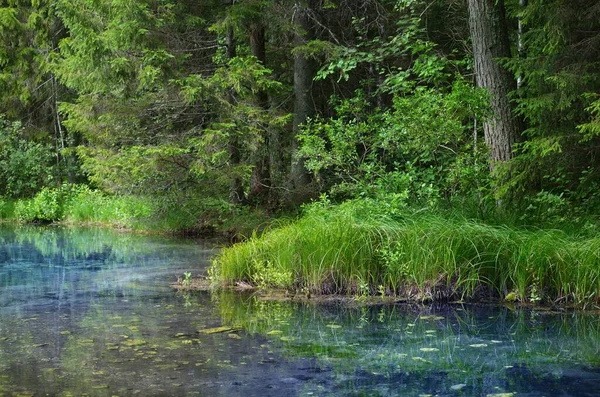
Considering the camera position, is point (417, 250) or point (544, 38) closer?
point (417, 250)

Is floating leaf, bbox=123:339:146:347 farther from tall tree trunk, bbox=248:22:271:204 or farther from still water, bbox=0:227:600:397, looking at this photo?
tall tree trunk, bbox=248:22:271:204

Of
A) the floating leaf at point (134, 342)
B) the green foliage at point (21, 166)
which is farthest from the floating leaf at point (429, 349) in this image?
the green foliage at point (21, 166)

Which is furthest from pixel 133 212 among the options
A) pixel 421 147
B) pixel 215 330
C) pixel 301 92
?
pixel 215 330

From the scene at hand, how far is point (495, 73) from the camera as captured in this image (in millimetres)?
10641

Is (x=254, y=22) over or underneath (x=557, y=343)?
over

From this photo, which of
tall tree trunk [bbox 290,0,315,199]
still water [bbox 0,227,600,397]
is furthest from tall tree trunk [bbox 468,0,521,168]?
tall tree trunk [bbox 290,0,315,199]

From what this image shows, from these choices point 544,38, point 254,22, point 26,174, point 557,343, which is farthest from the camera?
point 26,174

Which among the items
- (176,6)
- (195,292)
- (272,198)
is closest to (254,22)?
(176,6)

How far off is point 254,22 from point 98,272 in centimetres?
647

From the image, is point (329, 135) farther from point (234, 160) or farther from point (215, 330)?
point (234, 160)

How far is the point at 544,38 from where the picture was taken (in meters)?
9.85

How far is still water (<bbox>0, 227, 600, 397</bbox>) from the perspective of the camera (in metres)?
5.37

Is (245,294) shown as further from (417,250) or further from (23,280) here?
(23,280)

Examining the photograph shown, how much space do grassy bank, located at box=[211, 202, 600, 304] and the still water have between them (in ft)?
1.27
